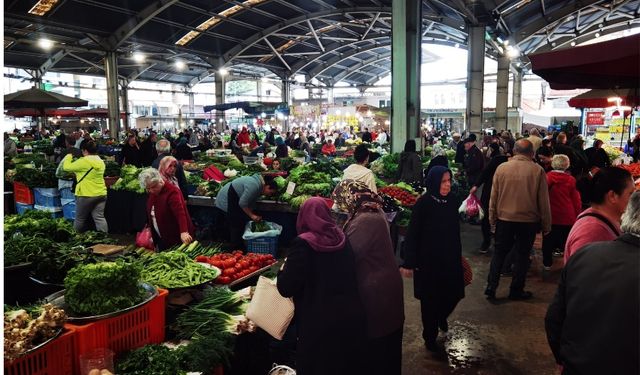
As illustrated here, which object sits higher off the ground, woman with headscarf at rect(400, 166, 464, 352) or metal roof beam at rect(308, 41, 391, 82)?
metal roof beam at rect(308, 41, 391, 82)

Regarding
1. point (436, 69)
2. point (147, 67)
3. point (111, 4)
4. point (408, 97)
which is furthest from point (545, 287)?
point (436, 69)

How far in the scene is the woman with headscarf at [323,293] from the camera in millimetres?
2639

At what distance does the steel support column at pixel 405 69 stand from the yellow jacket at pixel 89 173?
6642 mm

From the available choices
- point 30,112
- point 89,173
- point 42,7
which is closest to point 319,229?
point 89,173

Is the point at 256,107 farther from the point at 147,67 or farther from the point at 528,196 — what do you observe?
the point at 147,67

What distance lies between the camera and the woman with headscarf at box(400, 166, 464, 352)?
4059 millimetres

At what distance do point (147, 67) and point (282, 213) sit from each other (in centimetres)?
2733

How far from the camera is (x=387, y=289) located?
3.02 metres

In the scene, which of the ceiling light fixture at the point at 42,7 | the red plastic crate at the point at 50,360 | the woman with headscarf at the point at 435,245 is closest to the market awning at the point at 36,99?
the ceiling light fixture at the point at 42,7

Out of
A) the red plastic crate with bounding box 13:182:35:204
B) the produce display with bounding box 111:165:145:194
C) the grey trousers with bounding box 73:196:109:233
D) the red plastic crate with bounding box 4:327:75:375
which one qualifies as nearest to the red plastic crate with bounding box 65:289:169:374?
the red plastic crate with bounding box 4:327:75:375

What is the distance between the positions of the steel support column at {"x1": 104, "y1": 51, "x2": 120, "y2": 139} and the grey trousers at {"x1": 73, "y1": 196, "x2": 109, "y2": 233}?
14502 millimetres

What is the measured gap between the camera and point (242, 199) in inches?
238

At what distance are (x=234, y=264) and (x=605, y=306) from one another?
3.06 meters

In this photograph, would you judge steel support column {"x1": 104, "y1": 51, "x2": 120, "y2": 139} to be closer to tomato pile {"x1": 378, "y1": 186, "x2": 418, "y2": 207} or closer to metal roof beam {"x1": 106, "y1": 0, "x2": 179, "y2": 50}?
metal roof beam {"x1": 106, "y1": 0, "x2": 179, "y2": 50}
